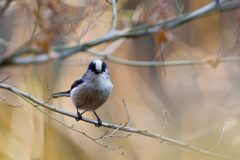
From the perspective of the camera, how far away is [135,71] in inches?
179

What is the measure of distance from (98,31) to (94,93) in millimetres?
2100

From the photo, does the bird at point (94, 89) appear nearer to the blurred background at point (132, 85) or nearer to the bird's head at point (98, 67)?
the bird's head at point (98, 67)

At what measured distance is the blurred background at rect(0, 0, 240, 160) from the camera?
94.8 inches

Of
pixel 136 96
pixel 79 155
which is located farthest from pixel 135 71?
pixel 79 155

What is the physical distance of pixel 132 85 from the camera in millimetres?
4199

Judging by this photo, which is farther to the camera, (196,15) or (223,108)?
→ (223,108)

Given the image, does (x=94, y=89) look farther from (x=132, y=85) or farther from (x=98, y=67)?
(x=132, y=85)

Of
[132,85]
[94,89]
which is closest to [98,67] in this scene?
[94,89]

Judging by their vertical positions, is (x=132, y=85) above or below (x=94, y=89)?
below

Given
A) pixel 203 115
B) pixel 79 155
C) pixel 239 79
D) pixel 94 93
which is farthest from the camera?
pixel 239 79

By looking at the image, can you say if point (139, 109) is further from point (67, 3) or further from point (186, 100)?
point (67, 3)

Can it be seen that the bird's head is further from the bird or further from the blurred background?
the blurred background

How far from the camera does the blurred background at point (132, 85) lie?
94.8 inches

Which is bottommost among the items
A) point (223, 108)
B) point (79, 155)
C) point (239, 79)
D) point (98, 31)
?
point (79, 155)
